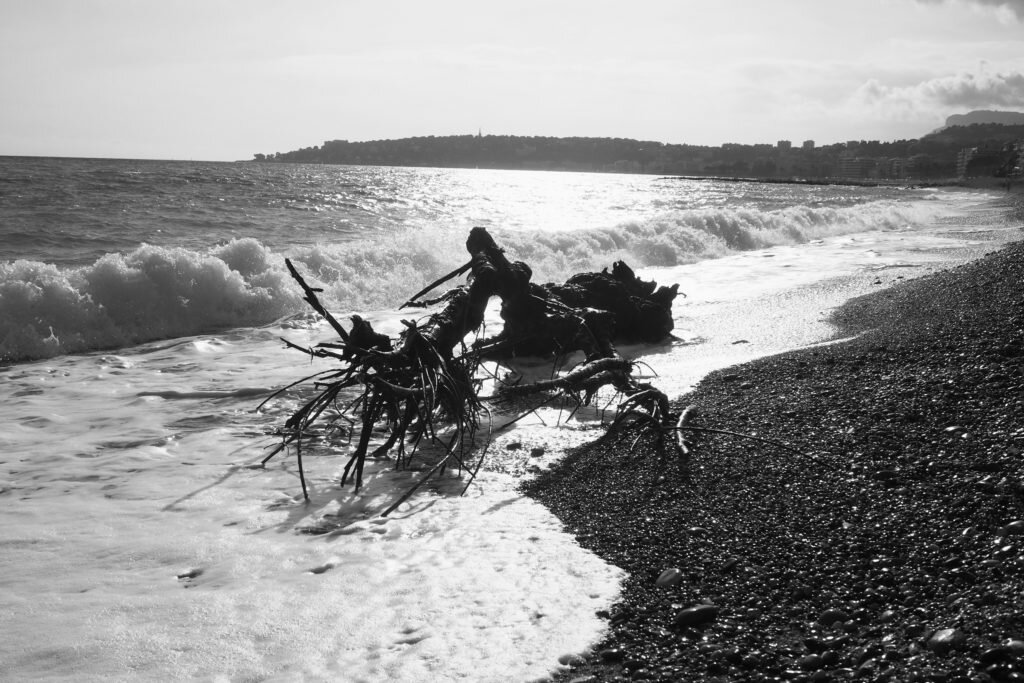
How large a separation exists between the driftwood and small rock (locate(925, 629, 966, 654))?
198 cm

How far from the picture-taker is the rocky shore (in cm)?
197

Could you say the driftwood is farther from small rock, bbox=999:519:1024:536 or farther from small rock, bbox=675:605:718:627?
small rock, bbox=999:519:1024:536

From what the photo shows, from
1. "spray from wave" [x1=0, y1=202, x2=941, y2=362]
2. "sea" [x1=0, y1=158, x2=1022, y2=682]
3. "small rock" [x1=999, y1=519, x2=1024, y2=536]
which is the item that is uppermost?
"spray from wave" [x1=0, y1=202, x2=941, y2=362]

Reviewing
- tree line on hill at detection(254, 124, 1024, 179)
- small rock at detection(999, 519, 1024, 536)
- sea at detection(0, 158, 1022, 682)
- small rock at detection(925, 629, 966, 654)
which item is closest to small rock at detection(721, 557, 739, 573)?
sea at detection(0, 158, 1022, 682)

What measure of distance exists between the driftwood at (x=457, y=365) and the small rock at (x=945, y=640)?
6.49 feet

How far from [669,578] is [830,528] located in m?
0.63

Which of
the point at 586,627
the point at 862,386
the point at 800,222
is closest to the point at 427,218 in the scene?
the point at 800,222

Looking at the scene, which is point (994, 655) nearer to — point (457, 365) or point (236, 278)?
point (457, 365)

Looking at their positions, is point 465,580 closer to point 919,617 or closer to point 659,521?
point 659,521

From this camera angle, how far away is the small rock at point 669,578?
2.47 m

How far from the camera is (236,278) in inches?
368

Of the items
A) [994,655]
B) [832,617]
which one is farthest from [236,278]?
[994,655]

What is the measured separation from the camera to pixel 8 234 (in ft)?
49.3

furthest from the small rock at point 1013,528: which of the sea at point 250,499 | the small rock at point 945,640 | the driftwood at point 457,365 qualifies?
the driftwood at point 457,365
